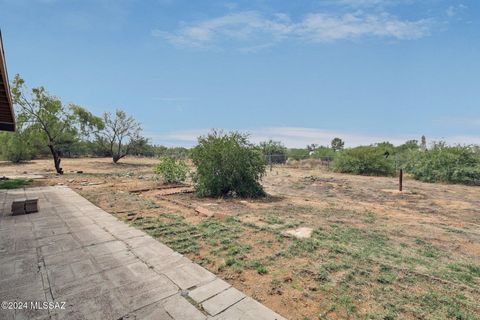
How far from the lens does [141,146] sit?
28922 millimetres

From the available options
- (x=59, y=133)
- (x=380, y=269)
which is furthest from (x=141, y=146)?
(x=380, y=269)

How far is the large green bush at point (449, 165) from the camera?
13430mm

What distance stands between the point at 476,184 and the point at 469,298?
15.1m

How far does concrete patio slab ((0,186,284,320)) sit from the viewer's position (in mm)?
2188

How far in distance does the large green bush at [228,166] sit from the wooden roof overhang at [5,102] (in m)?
4.98

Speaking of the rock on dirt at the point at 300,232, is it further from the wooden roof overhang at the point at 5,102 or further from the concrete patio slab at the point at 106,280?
the wooden roof overhang at the point at 5,102

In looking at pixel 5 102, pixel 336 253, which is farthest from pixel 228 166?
pixel 5 102

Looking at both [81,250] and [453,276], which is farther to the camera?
[81,250]

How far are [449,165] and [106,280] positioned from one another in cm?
1762

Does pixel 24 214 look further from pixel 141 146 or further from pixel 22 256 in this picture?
pixel 141 146

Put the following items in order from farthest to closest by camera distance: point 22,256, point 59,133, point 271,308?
point 59,133 < point 22,256 < point 271,308

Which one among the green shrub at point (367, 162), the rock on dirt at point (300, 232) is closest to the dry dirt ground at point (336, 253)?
the rock on dirt at point (300, 232)

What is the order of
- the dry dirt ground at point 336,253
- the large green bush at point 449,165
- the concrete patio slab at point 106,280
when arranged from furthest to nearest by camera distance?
the large green bush at point 449,165, the dry dirt ground at point 336,253, the concrete patio slab at point 106,280

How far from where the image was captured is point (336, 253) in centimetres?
355
